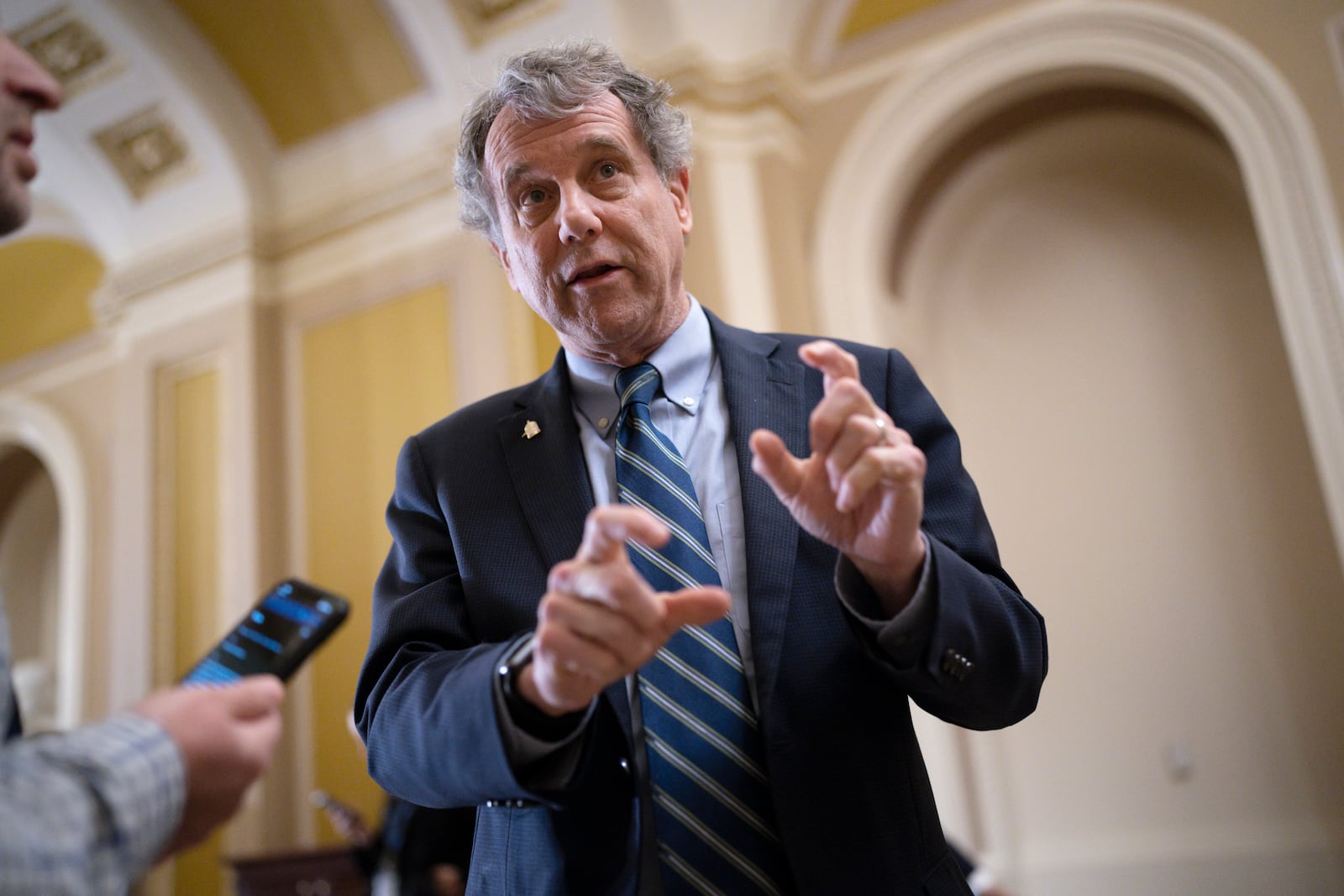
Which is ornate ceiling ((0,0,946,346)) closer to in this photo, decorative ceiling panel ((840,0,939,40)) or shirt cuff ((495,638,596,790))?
decorative ceiling panel ((840,0,939,40))

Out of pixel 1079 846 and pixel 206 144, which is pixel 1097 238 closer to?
pixel 1079 846

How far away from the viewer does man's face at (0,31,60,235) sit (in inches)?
36.3

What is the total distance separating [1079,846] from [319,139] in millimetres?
4792

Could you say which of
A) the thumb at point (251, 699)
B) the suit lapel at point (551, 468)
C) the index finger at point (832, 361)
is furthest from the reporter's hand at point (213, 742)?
the index finger at point (832, 361)

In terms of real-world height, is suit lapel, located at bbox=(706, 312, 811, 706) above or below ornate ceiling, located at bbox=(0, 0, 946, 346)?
below

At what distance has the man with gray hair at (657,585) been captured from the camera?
992 mm

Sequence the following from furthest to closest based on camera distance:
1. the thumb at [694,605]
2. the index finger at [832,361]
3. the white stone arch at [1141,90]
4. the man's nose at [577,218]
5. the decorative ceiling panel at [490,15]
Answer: the decorative ceiling panel at [490,15]
the white stone arch at [1141,90]
the man's nose at [577,218]
the index finger at [832,361]
the thumb at [694,605]

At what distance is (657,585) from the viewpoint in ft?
4.00

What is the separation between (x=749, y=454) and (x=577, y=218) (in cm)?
38

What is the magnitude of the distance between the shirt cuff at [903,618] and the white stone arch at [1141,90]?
3.18 meters

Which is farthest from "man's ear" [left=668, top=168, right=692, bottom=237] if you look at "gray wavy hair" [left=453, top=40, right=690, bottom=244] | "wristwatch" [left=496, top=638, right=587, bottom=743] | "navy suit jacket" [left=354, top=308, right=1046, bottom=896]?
"wristwatch" [left=496, top=638, right=587, bottom=743]

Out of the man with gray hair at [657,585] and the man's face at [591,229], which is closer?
the man with gray hair at [657,585]

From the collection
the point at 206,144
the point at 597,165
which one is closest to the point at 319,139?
the point at 206,144

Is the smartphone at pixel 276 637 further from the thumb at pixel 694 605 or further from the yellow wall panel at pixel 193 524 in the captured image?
the yellow wall panel at pixel 193 524
